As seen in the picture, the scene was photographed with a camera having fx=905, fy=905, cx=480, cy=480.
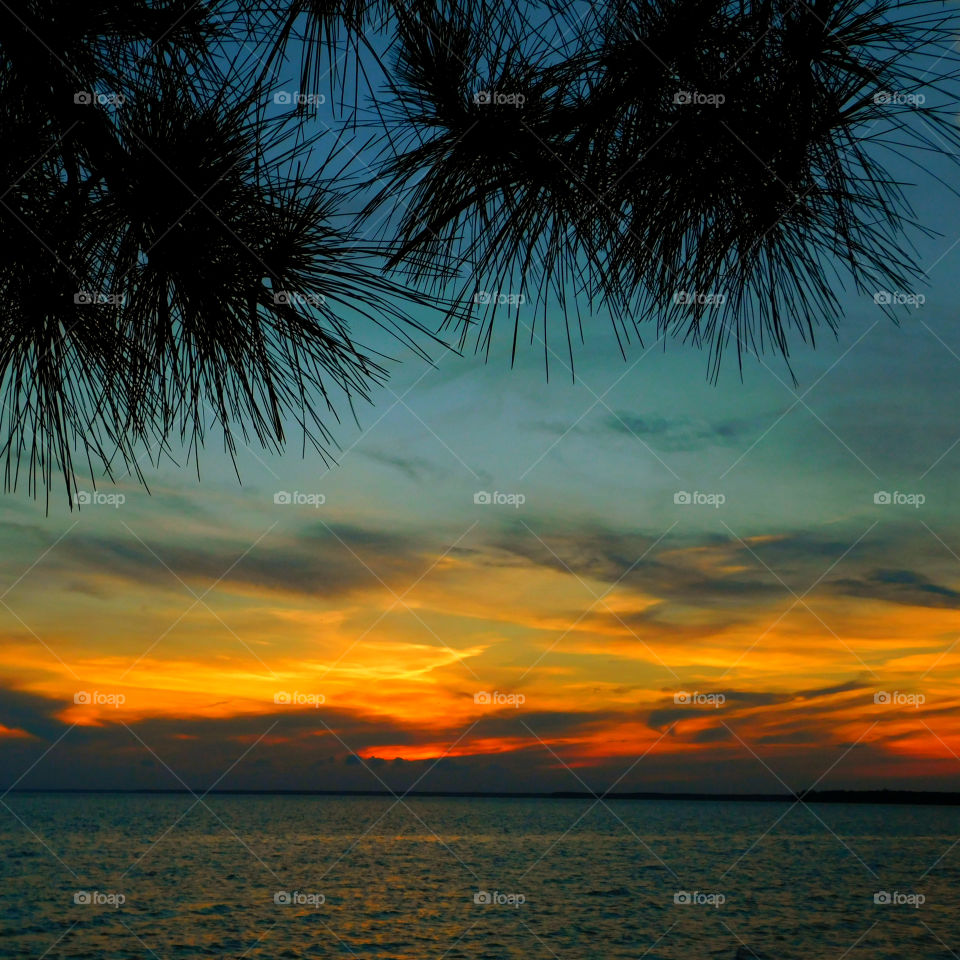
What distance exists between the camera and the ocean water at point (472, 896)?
27.7m

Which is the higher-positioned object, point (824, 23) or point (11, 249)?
point (824, 23)

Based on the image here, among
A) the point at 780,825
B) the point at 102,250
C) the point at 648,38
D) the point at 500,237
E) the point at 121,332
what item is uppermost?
the point at 648,38

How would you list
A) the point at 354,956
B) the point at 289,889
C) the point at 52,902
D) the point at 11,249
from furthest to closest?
the point at 289,889, the point at 52,902, the point at 354,956, the point at 11,249

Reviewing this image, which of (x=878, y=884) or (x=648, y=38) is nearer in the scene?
(x=648, y=38)

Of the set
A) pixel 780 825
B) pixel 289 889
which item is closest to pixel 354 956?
pixel 289 889

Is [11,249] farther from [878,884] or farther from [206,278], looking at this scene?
[878,884]

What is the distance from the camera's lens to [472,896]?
125 ft

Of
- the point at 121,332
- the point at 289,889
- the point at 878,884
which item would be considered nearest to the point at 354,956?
the point at 289,889

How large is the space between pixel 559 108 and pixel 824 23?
67 cm

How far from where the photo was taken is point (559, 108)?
7.82ft

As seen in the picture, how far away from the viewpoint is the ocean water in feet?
90.7

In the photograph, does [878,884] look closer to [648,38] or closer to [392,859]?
[392,859]

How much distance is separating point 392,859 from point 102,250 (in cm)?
5711

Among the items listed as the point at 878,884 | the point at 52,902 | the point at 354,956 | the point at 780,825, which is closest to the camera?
the point at 354,956
